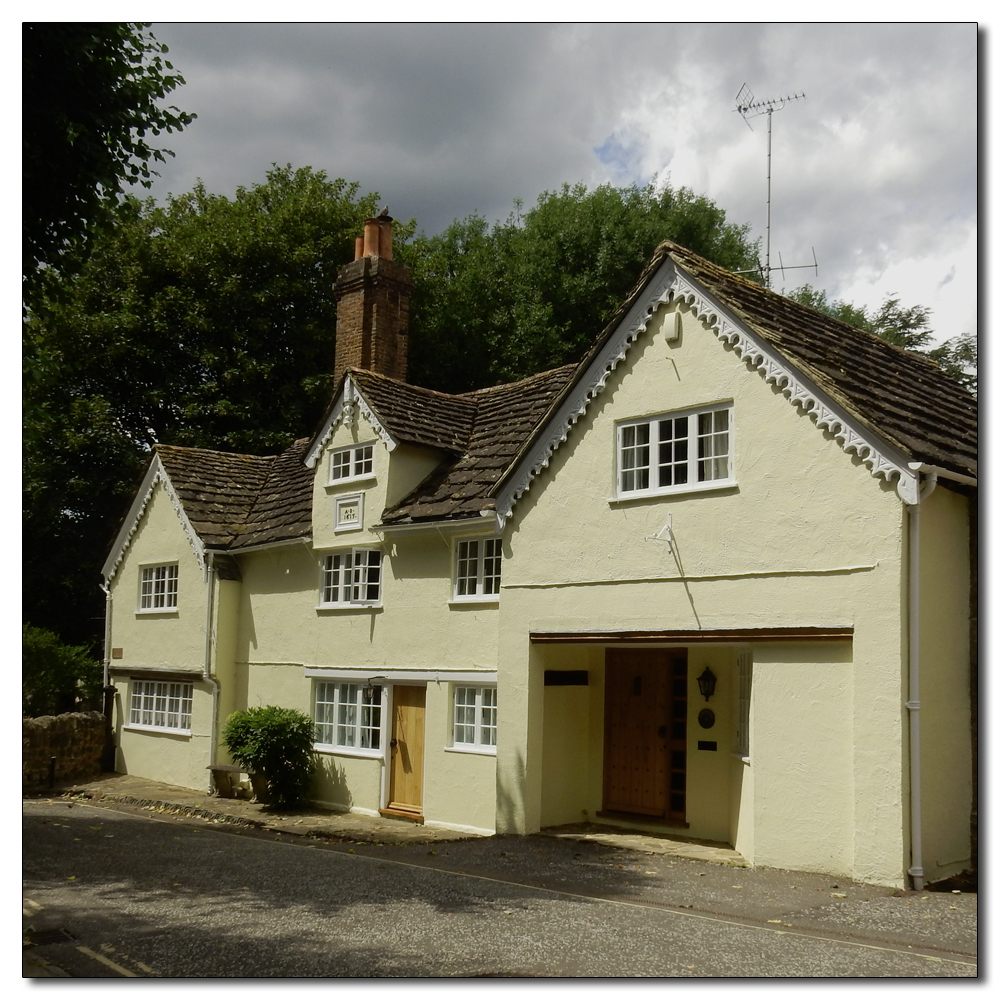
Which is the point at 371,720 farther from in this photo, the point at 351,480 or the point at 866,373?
the point at 866,373

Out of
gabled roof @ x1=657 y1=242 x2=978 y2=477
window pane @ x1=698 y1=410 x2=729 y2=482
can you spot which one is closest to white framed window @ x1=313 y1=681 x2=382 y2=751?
window pane @ x1=698 y1=410 x2=729 y2=482

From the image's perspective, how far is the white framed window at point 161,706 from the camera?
835 inches

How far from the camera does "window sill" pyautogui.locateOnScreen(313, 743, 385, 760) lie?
17.6 meters

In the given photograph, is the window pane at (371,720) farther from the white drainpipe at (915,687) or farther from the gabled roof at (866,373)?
the white drainpipe at (915,687)

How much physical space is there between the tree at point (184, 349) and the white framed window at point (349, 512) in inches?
208

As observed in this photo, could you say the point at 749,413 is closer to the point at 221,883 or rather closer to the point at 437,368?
the point at 221,883

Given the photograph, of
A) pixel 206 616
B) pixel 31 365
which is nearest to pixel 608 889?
pixel 31 365

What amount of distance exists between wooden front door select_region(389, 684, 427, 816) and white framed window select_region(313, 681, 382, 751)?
0.39 meters

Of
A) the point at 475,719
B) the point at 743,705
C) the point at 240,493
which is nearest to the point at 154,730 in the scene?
the point at 240,493

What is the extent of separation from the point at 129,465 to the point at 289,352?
4351 millimetres

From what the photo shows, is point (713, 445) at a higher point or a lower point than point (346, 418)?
lower

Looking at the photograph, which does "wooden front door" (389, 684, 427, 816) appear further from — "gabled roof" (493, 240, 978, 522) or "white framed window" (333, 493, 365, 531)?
"gabled roof" (493, 240, 978, 522)

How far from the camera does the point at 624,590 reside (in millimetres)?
13398

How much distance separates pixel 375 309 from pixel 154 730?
375 inches
